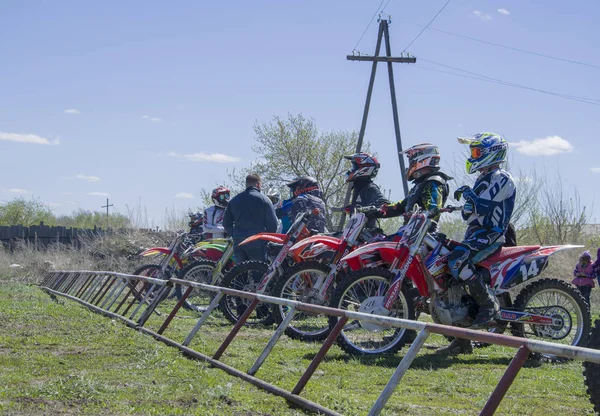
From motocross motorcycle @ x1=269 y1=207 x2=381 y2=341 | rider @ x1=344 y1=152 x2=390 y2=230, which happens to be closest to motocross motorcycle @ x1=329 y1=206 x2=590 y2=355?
motocross motorcycle @ x1=269 y1=207 x2=381 y2=341

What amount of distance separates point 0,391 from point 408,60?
22.3 m

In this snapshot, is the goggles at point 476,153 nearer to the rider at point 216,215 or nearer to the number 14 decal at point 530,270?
the number 14 decal at point 530,270

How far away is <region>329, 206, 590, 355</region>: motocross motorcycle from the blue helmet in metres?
0.52

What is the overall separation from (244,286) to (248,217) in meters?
1.54

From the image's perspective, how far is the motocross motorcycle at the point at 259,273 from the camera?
32.9 ft

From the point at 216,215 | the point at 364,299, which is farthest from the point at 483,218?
the point at 216,215

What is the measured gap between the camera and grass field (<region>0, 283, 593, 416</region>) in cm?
514

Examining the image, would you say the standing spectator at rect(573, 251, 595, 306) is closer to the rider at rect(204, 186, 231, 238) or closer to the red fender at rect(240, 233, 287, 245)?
the red fender at rect(240, 233, 287, 245)

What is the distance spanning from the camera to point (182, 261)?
14.0 metres

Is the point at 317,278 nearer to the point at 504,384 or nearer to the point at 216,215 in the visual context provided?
the point at 504,384

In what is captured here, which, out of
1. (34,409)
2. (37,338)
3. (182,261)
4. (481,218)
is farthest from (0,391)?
(182,261)

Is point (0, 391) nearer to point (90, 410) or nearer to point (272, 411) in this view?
point (90, 410)

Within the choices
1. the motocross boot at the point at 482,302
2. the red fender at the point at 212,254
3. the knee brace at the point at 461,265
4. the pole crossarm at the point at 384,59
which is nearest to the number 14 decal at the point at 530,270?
the motocross boot at the point at 482,302

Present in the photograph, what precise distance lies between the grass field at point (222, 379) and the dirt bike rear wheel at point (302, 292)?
24 centimetres
